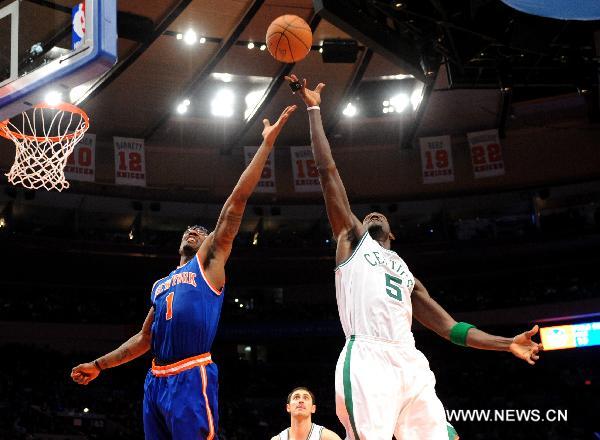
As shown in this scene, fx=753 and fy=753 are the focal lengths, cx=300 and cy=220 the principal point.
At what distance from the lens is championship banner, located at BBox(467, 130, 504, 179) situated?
2278cm

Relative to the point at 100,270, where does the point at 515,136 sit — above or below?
above

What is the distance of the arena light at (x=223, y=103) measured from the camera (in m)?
22.0

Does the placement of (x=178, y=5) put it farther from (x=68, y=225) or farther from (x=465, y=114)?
(x=68, y=225)

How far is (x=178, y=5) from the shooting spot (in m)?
17.5

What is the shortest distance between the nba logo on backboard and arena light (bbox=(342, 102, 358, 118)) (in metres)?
16.3

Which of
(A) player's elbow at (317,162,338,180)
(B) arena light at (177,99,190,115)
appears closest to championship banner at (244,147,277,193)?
(B) arena light at (177,99,190,115)

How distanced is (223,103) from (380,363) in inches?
728

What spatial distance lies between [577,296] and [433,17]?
1326 cm

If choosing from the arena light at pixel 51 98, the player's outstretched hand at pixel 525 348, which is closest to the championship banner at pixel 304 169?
the arena light at pixel 51 98

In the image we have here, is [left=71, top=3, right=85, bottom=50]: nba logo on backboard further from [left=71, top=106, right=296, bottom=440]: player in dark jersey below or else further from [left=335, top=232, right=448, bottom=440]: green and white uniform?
[left=335, top=232, right=448, bottom=440]: green and white uniform

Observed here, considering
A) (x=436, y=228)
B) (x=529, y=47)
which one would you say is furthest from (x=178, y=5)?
(x=436, y=228)

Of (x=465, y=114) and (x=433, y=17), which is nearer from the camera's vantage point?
(x=433, y=17)

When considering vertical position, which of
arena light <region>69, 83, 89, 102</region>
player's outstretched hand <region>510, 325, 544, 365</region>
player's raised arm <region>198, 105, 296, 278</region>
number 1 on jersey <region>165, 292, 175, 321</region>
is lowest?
player's outstretched hand <region>510, 325, 544, 365</region>

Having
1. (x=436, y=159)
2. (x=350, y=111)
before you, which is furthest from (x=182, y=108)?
(x=436, y=159)
